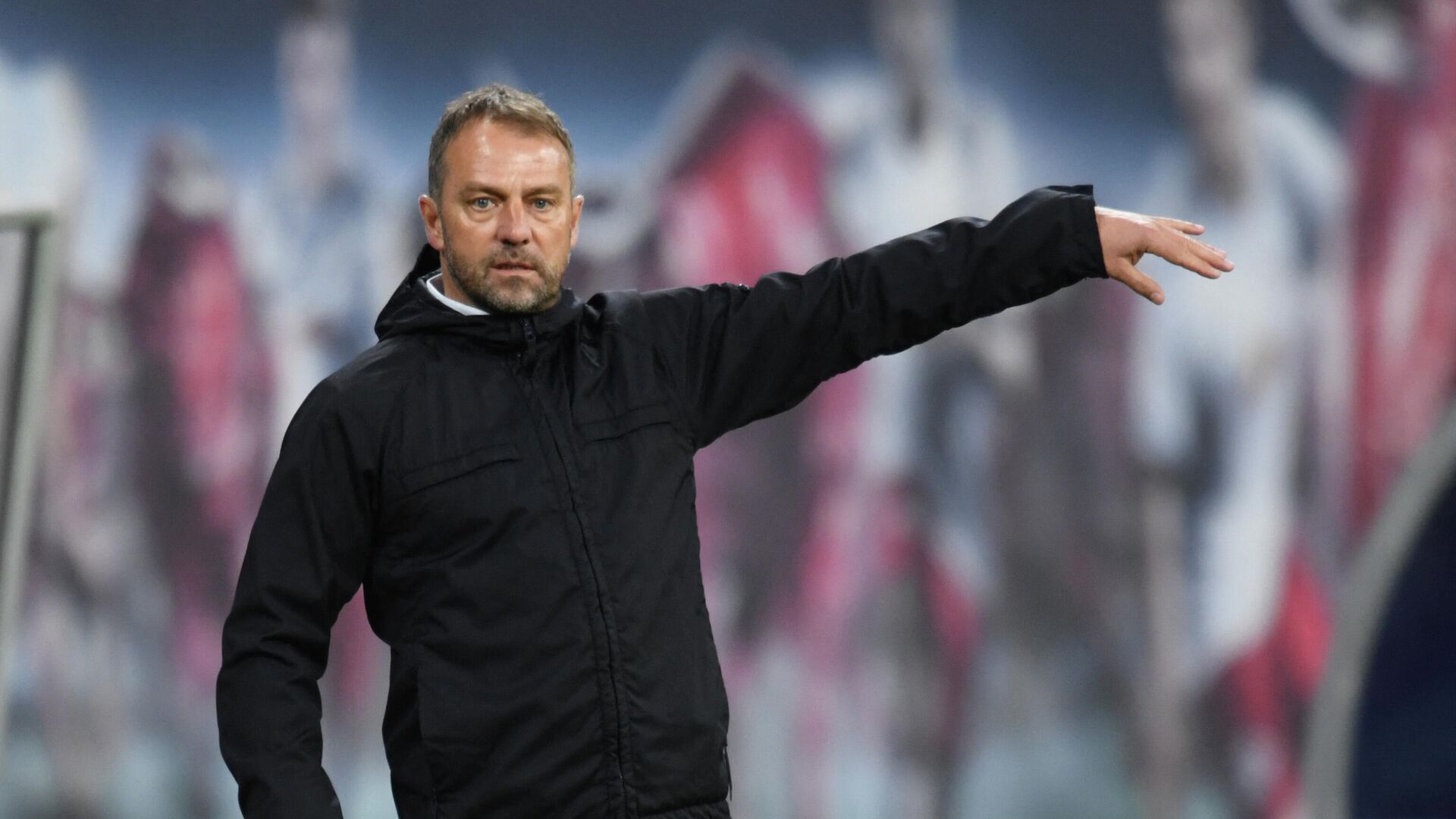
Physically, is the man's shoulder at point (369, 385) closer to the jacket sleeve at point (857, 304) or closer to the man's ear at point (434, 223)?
the man's ear at point (434, 223)

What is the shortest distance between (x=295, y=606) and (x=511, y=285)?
35 cm

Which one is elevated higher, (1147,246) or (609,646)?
(1147,246)

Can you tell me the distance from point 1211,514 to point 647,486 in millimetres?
2665

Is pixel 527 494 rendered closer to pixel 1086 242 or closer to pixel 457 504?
pixel 457 504

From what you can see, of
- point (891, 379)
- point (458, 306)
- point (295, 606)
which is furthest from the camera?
point (891, 379)

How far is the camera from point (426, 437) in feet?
4.71

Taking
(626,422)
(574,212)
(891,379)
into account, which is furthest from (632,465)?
(891,379)

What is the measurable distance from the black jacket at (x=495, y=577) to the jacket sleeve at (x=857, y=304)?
0.04ft

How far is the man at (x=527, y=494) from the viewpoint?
→ 1391 millimetres

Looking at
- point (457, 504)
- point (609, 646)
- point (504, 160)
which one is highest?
point (504, 160)

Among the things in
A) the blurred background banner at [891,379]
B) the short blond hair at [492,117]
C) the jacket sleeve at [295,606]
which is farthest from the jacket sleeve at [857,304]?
the blurred background banner at [891,379]

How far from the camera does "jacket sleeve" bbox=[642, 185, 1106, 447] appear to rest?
5.08 feet

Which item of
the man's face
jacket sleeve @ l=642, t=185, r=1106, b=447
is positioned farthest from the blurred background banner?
the man's face

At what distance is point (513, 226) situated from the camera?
1479 millimetres
